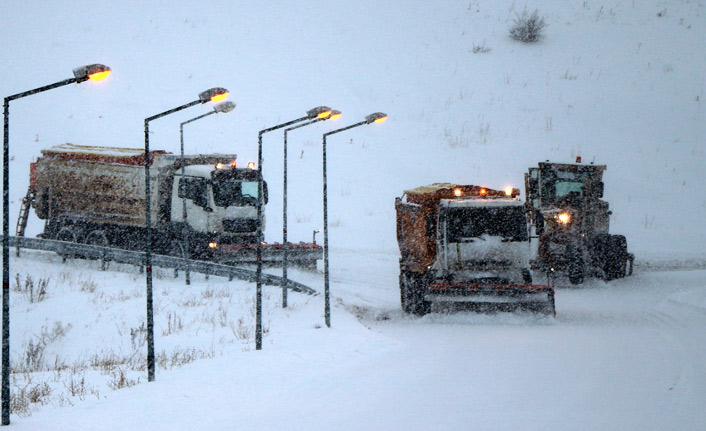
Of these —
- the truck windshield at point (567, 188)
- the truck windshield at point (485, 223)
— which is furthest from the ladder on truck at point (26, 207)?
the truck windshield at point (567, 188)

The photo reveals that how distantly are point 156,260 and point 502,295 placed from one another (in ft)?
34.4

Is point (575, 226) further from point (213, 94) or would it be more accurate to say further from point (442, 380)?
point (213, 94)

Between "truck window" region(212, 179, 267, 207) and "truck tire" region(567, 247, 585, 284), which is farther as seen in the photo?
"truck window" region(212, 179, 267, 207)

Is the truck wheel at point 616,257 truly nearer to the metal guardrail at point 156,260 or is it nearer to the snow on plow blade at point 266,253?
the snow on plow blade at point 266,253

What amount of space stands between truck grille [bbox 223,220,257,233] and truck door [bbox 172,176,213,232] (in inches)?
24.1

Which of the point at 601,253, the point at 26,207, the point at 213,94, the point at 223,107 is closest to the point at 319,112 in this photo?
the point at 223,107

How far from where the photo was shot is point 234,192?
25.5m

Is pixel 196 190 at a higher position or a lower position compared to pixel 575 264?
higher

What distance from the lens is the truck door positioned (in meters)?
24.9

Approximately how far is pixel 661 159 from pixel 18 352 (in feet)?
109

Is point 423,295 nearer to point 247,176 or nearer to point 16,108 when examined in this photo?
point 247,176

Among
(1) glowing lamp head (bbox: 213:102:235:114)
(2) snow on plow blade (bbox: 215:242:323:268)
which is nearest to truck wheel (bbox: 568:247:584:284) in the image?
(2) snow on plow blade (bbox: 215:242:323:268)

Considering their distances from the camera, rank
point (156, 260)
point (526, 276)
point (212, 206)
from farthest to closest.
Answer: point (212, 206), point (156, 260), point (526, 276)

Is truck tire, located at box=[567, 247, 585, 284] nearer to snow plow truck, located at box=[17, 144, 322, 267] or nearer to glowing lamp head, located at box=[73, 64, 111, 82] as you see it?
snow plow truck, located at box=[17, 144, 322, 267]
